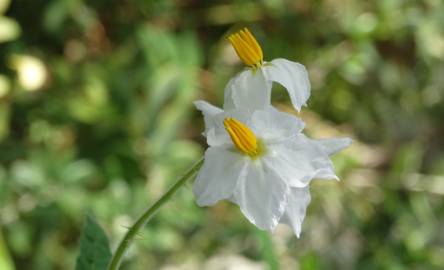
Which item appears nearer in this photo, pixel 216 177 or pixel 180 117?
pixel 216 177

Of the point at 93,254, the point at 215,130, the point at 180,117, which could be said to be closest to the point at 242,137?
the point at 215,130

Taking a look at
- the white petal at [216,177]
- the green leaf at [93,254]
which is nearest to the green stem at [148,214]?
the white petal at [216,177]

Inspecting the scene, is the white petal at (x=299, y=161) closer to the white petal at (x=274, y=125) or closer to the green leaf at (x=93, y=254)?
the white petal at (x=274, y=125)

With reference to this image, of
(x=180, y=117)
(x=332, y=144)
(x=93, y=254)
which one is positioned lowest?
(x=180, y=117)

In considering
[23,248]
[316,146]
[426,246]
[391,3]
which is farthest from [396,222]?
[316,146]

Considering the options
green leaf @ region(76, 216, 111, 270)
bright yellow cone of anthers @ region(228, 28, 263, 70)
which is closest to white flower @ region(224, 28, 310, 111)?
bright yellow cone of anthers @ region(228, 28, 263, 70)

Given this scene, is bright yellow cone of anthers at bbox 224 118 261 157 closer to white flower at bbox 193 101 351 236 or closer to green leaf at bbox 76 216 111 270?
white flower at bbox 193 101 351 236

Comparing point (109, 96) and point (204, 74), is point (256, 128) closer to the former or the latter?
point (109, 96)

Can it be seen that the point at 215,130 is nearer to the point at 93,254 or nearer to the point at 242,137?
the point at 242,137

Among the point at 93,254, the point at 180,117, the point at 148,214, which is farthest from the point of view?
the point at 180,117
